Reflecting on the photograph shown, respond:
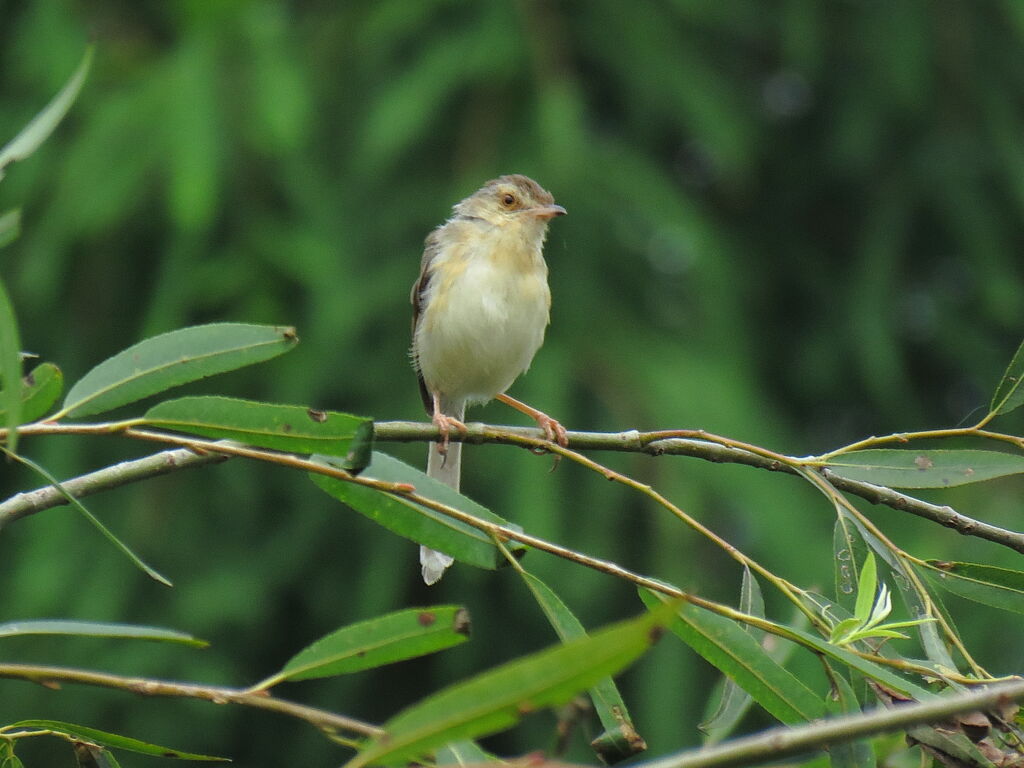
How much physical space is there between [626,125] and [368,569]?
161 inches

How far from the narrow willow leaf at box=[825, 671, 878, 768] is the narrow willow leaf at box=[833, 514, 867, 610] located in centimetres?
34

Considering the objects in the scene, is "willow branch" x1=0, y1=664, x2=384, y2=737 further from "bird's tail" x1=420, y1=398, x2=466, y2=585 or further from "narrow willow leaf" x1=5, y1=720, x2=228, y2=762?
"bird's tail" x1=420, y1=398, x2=466, y2=585

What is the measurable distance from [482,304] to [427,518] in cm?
286

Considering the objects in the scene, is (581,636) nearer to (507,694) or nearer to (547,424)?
(507,694)

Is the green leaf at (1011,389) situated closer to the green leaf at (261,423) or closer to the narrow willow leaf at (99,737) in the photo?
the green leaf at (261,423)

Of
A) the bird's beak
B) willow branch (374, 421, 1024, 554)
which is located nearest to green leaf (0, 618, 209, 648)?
willow branch (374, 421, 1024, 554)

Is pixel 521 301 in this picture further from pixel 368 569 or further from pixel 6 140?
pixel 6 140

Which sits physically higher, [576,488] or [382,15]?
[382,15]

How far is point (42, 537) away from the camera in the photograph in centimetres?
765

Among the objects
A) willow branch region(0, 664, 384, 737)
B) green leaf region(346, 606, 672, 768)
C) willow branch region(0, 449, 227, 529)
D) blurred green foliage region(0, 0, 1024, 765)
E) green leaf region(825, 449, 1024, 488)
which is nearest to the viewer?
green leaf region(346, 606, 672, 768)

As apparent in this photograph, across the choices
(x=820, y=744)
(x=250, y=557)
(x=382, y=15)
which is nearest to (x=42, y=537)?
(x=250, y=557)

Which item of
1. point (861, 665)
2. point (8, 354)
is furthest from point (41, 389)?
point (861, 665)

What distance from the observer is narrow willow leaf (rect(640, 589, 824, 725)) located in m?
2.23

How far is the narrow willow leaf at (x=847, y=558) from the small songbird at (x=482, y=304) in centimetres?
224
